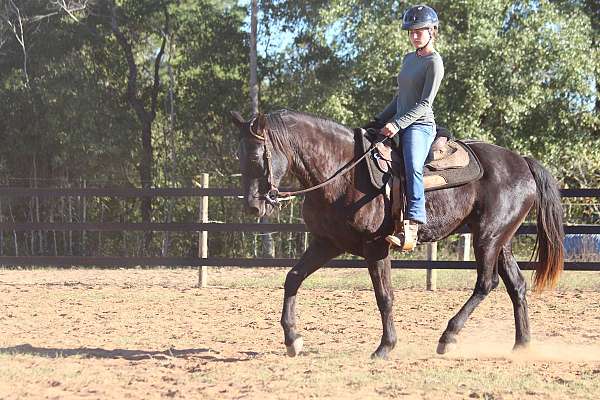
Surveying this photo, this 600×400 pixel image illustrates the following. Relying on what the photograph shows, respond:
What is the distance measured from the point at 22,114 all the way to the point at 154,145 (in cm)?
407

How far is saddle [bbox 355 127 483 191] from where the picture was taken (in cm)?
616

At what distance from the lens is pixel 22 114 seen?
2270cm

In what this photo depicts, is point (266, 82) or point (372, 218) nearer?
point (372, 218)

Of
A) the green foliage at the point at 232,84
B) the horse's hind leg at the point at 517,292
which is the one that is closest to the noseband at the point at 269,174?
the horse's hind leg at the point at 517,292

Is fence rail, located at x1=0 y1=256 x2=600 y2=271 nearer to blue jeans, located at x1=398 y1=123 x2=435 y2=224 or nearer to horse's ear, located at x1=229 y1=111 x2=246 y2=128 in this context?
blue jeans, located at x1=398 y1=123 x2=435 y2=224

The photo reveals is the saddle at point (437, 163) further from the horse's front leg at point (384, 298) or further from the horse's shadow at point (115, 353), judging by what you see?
the horse's shadow at point (115, 353)

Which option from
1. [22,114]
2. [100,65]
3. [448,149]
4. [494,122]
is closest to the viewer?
[448,149]

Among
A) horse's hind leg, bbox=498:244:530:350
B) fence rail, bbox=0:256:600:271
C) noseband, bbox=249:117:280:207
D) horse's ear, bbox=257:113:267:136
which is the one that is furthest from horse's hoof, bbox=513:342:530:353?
fence rail, bbox=0:256:600:271

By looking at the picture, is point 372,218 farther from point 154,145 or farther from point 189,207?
point 154,145

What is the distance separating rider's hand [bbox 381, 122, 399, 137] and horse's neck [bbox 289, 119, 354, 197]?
1.14 ft

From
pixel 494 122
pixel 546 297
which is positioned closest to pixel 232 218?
pixel 494 122

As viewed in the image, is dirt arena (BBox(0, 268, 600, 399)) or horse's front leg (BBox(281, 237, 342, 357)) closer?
dirt arena (BBox(0, 268, 600, 399))

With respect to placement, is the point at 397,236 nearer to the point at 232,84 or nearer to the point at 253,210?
the point at 253,210

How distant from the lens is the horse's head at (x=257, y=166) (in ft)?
18.8
